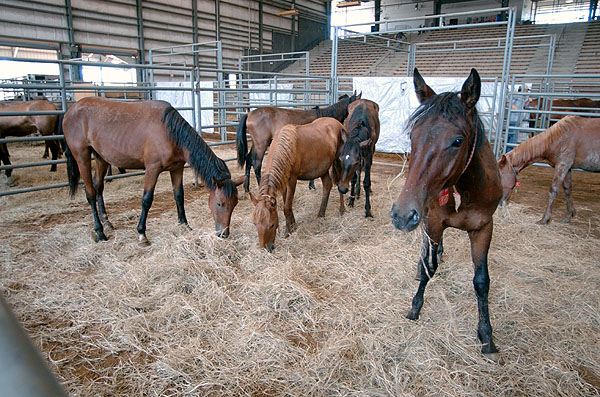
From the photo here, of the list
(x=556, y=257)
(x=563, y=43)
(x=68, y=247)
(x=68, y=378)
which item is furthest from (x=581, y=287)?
(x=563, y=43)

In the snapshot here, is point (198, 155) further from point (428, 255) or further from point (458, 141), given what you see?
point (458, 141)

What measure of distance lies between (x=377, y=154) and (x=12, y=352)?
10425 mm

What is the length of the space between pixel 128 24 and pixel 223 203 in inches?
656

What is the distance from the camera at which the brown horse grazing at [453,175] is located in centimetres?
174

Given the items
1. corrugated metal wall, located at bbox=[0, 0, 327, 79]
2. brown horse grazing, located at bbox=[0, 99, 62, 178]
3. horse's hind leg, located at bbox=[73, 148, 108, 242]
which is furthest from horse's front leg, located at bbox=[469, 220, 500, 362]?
corrugated metal wall, located at bbox=[0, 0, 327, 79]

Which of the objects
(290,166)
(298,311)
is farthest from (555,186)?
(298,311)

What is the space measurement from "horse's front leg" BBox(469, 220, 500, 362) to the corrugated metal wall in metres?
16.5

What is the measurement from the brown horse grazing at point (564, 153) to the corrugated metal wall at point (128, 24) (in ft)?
52.9

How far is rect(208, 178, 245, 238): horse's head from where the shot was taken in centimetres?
388

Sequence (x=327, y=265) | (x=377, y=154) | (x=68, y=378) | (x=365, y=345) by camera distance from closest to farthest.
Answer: (x=68, y=378) → (x=365, y=345) → (x=327, y=265) → (x=377, y=154)

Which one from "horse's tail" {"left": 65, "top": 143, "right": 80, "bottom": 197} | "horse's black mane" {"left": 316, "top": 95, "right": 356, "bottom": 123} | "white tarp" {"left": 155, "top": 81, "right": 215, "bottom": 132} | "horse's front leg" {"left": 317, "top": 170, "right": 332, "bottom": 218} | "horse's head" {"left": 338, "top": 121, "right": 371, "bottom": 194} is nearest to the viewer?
"horse's tail" {"left": 65, "top": 143, "right": 80, "bottom": 197}

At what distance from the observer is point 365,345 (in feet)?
7.84

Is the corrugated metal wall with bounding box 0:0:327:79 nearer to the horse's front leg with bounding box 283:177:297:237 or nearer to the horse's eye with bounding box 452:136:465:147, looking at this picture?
the horse's front leg with bounding box 283:177:297:237

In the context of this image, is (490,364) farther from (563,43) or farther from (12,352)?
(563,43)
